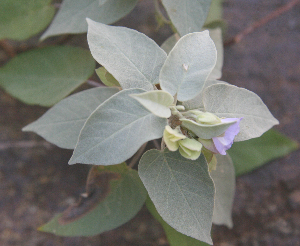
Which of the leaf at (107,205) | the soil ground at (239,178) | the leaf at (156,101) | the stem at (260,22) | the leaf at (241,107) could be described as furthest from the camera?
the stem at (260,22)

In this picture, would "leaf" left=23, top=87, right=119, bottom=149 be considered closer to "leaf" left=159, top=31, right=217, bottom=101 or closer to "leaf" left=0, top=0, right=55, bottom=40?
"leaf" left=159, top=31, right=217, bottom=101

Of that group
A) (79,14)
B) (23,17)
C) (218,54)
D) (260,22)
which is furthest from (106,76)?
(260,22)

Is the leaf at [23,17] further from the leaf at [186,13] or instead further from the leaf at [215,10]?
the leaf at [215,10]

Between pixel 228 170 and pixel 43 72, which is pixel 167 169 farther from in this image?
pixel 43 72

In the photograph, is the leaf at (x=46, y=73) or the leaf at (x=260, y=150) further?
the leaf at (x=260, y=150)

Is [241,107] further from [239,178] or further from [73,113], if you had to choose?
[239,178]

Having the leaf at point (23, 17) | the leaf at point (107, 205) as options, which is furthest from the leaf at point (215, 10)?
the leaf at point (107, 205)

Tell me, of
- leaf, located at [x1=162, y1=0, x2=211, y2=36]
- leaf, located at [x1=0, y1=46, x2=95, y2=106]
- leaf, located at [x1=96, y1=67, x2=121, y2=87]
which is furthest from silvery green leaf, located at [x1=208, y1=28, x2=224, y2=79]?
leaf, located at [x1=0, y1=46, x2=95, y2=106]
